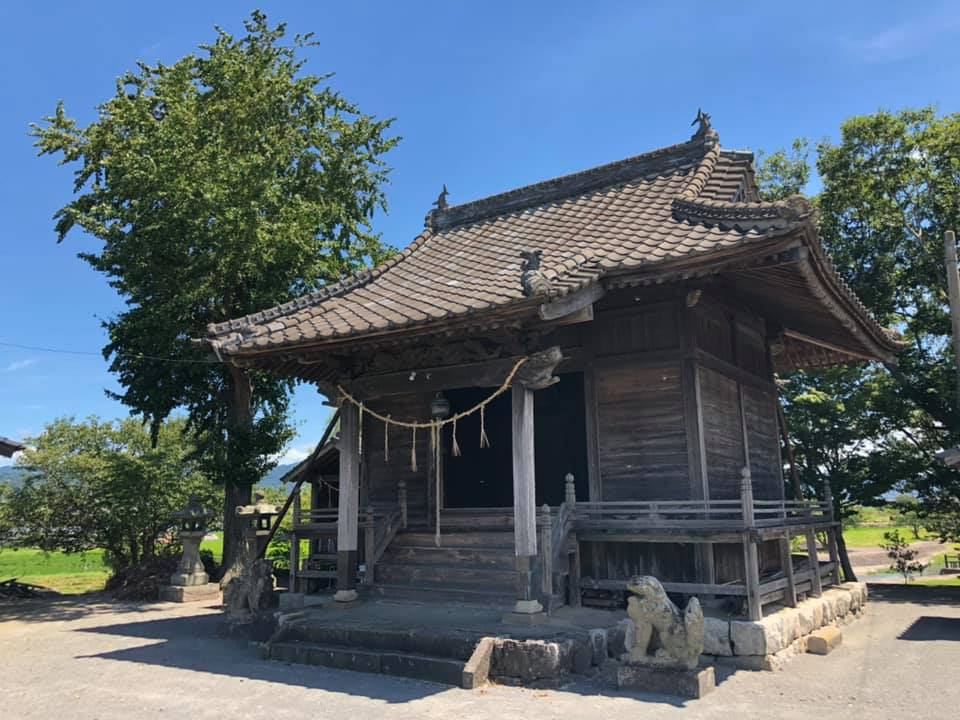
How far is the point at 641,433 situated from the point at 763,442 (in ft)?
12.4

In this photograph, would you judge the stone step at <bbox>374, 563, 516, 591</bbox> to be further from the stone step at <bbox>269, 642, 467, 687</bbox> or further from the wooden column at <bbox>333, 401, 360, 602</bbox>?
the stone step at <bbox>269, 642, 467, 687</bbox>

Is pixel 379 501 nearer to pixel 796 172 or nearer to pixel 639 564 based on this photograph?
pixel 639 564

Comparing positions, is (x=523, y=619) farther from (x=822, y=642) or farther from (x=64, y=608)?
(x=64, y=608)

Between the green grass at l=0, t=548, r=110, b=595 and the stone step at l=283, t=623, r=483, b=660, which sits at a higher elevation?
the stone step at l=283, t=623, r=483, b=660

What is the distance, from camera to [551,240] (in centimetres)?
1163

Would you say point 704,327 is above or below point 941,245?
below

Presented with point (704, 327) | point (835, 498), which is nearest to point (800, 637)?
point (704, 327)

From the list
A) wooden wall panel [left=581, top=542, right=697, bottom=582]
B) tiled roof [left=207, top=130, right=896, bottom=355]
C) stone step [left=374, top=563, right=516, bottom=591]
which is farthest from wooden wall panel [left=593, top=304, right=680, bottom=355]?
stone step [left=374, top=563, right=516, bottom=591]

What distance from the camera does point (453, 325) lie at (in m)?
8.64

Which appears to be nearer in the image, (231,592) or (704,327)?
(704,327)

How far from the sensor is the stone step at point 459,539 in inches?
398

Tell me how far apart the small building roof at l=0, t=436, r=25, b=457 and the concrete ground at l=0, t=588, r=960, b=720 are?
4717mm

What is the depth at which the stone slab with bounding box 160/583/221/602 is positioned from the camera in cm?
1692

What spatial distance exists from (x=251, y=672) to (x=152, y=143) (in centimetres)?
1264
